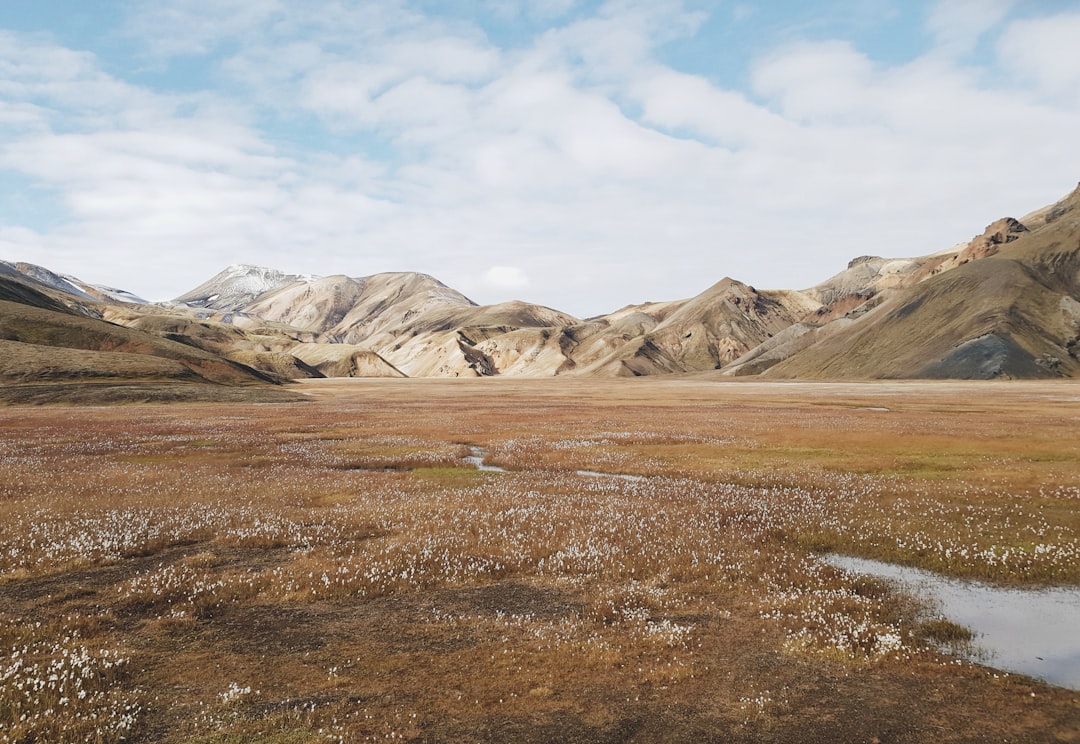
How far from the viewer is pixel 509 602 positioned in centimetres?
1383

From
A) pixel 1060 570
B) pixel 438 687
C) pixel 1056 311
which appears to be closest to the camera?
pixel 438 687

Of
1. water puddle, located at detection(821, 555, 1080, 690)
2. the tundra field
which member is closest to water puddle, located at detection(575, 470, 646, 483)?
the tundra field

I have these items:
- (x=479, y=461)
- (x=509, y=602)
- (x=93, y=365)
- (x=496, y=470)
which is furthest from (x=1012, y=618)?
(x=93, y=365)

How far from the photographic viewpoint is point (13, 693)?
8.60 meters

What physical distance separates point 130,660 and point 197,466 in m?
26.7

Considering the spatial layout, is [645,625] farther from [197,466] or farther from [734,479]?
[197,466]

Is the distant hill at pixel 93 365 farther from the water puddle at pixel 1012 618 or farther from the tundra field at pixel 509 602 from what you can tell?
the water puddle at pixel 1012 618

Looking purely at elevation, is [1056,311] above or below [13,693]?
above

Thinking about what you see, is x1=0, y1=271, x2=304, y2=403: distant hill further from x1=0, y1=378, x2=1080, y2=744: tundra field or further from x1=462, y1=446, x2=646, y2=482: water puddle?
x1=462, y1=446, x2=646, y2=482: water puddle

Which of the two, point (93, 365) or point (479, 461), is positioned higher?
point (93, 365)

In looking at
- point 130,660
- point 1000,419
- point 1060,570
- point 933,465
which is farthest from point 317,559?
point 1000,419

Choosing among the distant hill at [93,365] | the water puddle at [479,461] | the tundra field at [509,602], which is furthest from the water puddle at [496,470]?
the distant hill at [93,365]

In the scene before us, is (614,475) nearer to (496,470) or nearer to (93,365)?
(496,470)

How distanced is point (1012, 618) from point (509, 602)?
11.1 metres
